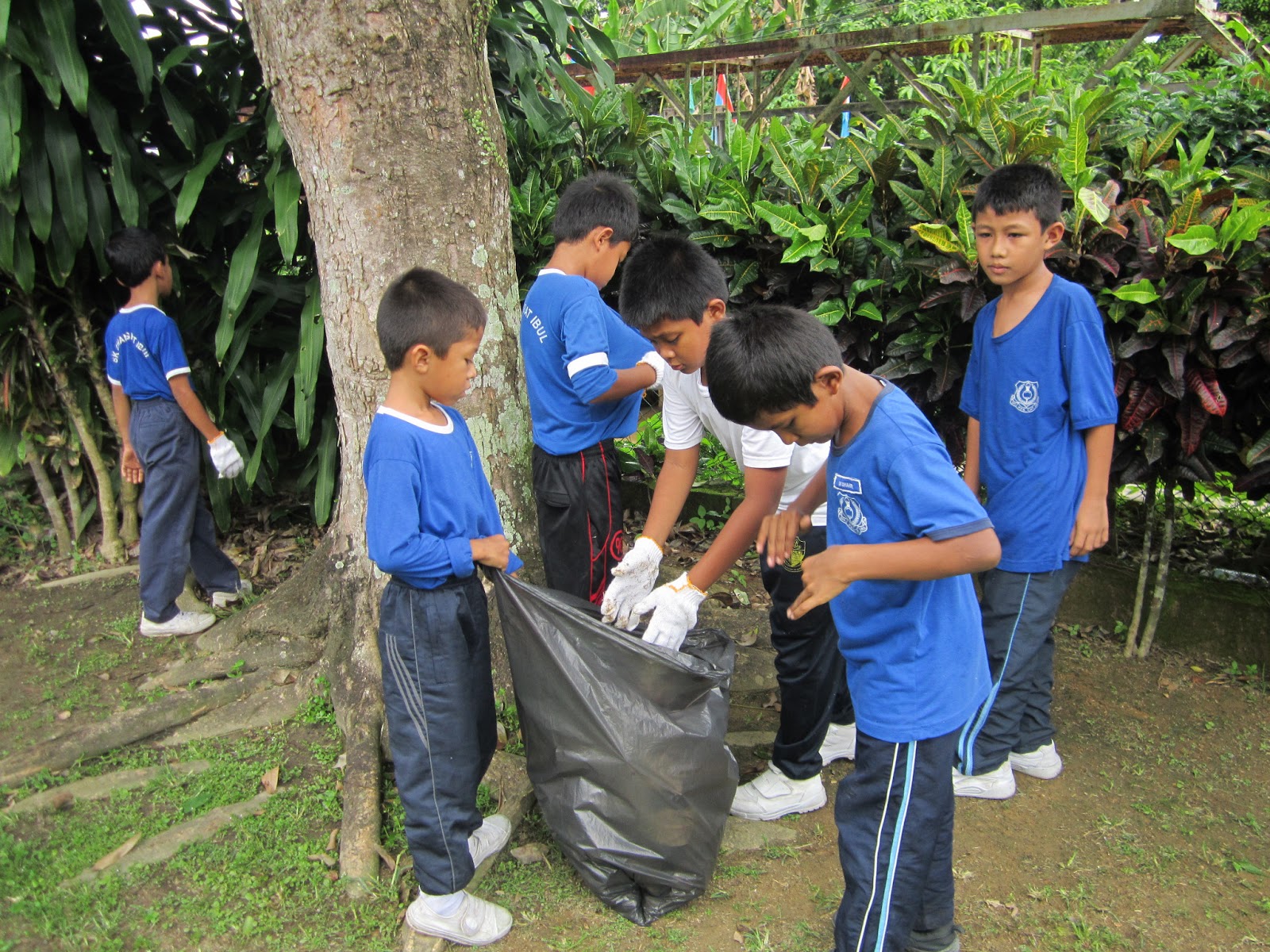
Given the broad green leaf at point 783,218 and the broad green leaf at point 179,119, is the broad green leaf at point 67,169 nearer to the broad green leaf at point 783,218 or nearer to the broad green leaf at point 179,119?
the broad green leaf at point 179,119

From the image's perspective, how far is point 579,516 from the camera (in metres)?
2.93

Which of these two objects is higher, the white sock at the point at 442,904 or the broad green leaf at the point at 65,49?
the broad green leaf at the point at 65,49

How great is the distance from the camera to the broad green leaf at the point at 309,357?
3.73 meters

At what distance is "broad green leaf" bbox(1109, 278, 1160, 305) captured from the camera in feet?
9.55

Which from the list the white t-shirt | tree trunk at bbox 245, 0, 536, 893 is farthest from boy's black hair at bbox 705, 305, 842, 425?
tree trunk at bbox 245, 0, 536, 893

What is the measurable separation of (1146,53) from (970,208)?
3581mm

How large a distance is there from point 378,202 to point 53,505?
2863 millimetres

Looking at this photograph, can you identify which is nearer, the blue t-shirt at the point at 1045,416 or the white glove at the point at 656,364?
the blue t-shirt at the point at 1045,416

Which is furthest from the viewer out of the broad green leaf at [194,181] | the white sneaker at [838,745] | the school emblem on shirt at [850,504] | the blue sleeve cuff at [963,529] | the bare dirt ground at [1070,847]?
the broad green leaf at [194,181]

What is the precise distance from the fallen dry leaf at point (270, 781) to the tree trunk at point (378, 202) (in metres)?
0.23

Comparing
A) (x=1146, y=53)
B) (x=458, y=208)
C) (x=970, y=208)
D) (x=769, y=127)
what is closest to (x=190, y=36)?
(x=458, y=208)

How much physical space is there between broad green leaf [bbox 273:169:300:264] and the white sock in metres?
2.38

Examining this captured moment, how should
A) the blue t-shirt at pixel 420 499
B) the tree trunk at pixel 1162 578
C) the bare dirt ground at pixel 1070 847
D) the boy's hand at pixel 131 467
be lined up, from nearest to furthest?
the blue t-shirt at pixel 420 499, the bare dirt ground at pixel 1070 847, the tree trunk at pixel 1162 578, the boy's hand at pixel 131 467

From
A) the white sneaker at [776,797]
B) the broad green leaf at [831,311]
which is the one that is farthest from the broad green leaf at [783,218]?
the white sneaker at [776,797]
